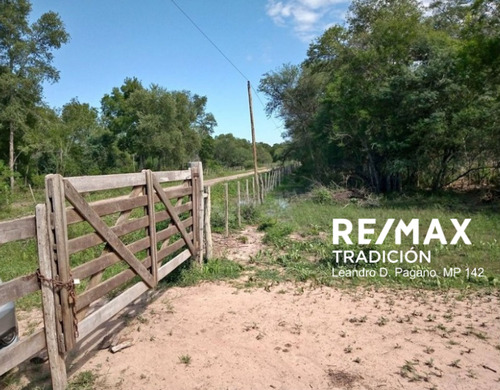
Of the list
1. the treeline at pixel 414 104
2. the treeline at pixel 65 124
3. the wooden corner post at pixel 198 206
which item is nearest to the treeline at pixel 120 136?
the treeline at pixel 65 124

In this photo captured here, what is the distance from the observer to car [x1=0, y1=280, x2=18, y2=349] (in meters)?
2.69

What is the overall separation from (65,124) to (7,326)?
28.2 meters

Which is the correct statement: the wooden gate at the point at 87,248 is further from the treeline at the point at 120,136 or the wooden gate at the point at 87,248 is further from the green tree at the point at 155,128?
the green tree at the point at 155,128

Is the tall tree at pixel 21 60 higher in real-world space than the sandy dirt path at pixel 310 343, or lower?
higher

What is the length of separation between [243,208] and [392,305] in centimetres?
681

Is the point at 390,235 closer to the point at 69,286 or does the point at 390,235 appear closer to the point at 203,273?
the point at 203,273

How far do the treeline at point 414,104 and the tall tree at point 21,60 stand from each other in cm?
1562

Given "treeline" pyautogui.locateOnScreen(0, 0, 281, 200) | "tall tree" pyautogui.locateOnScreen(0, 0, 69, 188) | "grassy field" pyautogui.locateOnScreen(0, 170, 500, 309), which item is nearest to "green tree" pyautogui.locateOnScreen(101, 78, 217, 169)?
"treeline" pyautogui.locateOnScreen(0, 0, 281, 200)

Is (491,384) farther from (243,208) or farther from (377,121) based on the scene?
(377,121)

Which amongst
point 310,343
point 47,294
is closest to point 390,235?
point 310,343

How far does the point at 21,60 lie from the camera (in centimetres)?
1959

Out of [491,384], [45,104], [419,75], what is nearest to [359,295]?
[491,384]

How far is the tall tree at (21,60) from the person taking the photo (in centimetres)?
1875

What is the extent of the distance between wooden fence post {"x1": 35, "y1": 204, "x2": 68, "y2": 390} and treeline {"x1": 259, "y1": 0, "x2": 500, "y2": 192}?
46.1ft
